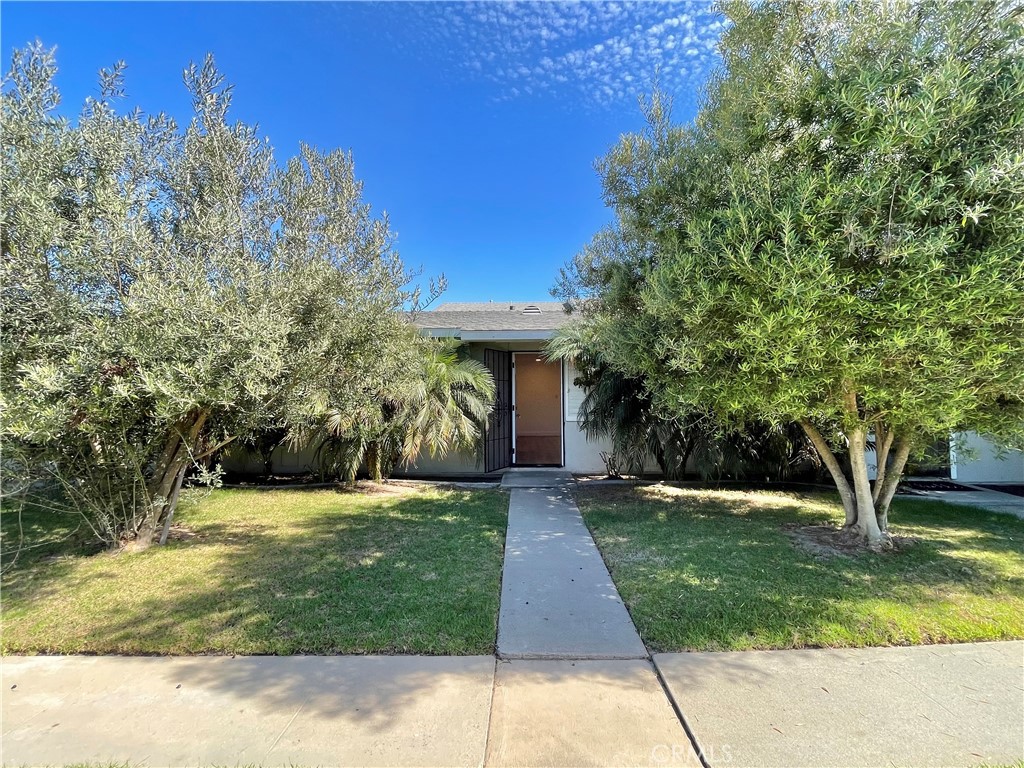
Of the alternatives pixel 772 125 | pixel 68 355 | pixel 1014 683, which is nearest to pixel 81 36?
pixel 68 355

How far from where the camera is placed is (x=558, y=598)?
12.1ft

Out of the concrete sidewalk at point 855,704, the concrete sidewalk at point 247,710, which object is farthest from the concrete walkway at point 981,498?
the concrete sidewalk at point 247,710

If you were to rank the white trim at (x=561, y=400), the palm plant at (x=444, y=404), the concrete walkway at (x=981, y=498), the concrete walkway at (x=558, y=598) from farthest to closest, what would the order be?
the white trim at (x=561, y=400) → the palm plant at (x=444, y=404) → the concrete walkway at (x=981, y=498) → the concrete walkway at (x=558, y=598)

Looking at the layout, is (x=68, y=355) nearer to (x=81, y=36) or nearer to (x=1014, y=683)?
(x=81, y=36)

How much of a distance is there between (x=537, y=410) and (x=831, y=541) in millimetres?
7139

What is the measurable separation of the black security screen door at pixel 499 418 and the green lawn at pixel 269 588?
3.48 metres

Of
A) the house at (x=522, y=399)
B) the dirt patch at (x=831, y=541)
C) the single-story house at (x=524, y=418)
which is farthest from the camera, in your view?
the house at (x=522, y=399)

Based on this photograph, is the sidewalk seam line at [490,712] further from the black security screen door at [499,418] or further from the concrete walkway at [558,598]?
the black security screen door at [499,418]

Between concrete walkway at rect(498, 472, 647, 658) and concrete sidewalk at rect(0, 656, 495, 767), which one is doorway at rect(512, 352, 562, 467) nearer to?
concrete walkway at rect(498, 472, 647, 658)

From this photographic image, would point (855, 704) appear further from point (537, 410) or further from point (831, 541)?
point (537, 410)

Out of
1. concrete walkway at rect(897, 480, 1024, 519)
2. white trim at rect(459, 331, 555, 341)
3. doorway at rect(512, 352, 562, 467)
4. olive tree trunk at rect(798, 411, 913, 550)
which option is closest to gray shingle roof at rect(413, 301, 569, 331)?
white trim at rect(459, 331, 555, 341)

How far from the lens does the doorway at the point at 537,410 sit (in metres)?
11.0

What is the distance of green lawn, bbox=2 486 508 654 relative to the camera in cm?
304

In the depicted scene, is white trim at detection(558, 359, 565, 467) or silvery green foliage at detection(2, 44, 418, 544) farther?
white trim at detection(558, 359, 565, 467)
